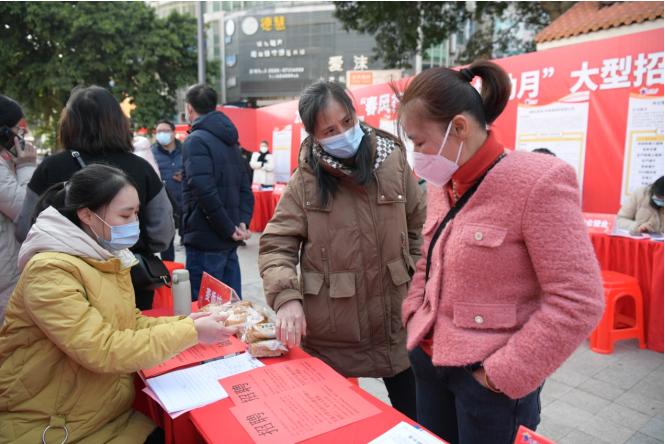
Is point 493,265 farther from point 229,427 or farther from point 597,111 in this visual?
point 597,111

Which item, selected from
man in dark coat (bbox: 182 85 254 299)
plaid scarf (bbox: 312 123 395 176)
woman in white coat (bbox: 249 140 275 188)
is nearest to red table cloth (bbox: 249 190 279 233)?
woman in white coat (bbox: 249 140 275 188)

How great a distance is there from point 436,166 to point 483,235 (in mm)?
221

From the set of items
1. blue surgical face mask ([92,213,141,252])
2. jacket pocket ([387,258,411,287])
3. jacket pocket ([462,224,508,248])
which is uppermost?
jacket pocket ([462,224,508,248])

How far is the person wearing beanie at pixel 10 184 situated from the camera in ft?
7.30

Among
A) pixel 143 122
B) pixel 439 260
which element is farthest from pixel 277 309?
pixel 143 122

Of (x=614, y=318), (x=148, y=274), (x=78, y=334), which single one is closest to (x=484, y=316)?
(x=78, y=334)

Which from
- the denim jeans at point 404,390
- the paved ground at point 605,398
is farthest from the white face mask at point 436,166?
the paved ground at point 605,398

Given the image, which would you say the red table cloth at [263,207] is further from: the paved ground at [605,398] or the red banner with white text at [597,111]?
the paved ground at [605,398]

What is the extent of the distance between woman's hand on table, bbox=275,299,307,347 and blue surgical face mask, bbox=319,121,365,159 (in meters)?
0.52

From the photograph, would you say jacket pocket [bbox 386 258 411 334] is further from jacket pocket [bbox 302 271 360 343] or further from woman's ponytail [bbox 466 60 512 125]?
woman's ponytail [bbox 466 60 512 125]

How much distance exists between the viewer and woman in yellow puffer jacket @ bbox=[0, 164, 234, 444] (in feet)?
4.04

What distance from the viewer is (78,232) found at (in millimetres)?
1355

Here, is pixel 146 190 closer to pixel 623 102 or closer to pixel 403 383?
pixel 403 383

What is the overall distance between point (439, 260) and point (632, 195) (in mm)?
3559
